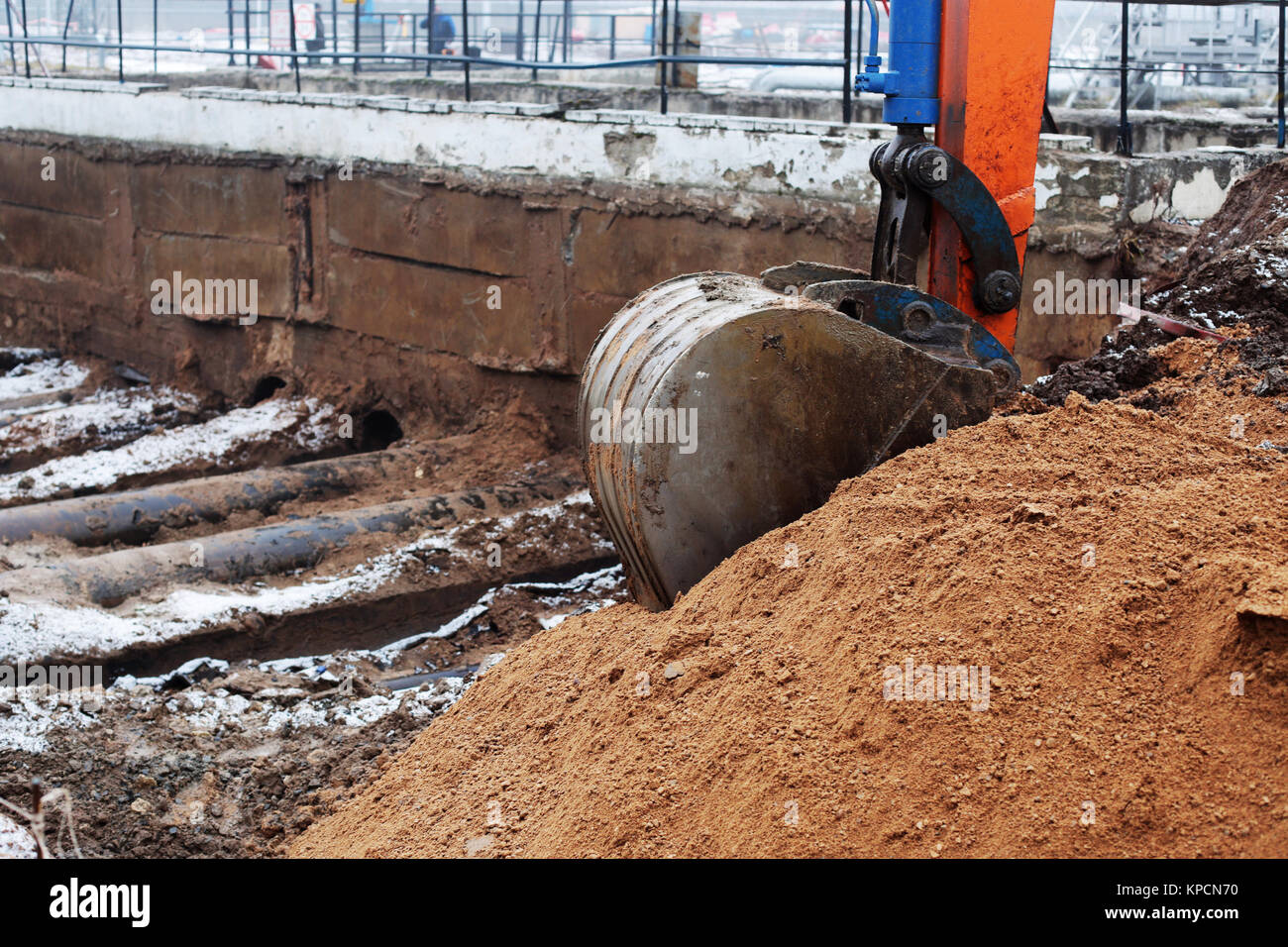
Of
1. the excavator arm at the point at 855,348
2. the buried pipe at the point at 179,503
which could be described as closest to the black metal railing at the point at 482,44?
the excavator arm at the point at 855,348

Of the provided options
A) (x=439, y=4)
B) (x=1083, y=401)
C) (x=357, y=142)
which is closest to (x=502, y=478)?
(x=357, y=142)

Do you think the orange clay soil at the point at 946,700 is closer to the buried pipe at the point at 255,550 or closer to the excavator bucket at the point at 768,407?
the excavator bucket at the point at 768,407

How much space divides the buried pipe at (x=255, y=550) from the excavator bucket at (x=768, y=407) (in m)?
2.55

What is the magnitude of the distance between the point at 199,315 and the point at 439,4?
23856mm

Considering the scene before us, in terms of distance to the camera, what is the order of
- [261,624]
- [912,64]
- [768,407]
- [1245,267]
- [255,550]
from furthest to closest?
[255,550] → [261,624] → [1245,267] → [912,64] → [768,407]

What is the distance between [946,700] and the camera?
2.72m

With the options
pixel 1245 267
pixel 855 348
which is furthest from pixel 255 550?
pixel 1245 267

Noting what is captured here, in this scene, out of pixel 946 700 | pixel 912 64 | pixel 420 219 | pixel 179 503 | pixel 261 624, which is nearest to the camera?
pixel 946 700

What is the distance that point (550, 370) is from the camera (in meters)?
7.89

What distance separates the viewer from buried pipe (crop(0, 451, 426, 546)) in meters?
6.23

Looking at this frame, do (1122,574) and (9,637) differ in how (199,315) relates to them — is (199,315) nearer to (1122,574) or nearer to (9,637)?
(9,637)

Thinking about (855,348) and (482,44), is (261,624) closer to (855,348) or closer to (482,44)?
(855,348)

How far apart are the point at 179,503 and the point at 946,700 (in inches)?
194
